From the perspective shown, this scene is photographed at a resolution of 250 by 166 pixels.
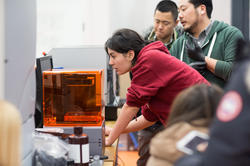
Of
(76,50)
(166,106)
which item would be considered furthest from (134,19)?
(166,106)

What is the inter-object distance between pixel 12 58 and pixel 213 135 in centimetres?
62

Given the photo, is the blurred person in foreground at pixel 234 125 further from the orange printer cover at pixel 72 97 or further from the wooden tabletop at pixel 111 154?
the orange printer cover at pixel 72 97

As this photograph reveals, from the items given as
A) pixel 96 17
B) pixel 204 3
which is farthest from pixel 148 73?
pixel 96 17

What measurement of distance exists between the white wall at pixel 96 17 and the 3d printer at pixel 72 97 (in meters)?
2.53

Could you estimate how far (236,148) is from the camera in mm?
557

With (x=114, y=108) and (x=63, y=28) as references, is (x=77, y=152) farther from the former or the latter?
(x=63, y=28)

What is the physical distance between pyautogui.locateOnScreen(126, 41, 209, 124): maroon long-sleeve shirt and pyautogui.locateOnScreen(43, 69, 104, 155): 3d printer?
18 centimetres

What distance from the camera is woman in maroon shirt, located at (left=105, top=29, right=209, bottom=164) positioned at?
1526 millimetres

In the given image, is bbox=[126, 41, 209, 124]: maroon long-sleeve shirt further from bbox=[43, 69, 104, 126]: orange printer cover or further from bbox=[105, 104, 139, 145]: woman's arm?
bbox=[43, 69, 104, 126]: orange printer cover

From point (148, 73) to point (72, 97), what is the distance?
39 centimetres

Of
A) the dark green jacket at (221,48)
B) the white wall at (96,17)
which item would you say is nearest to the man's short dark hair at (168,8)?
the dark green jacket at (221,48)

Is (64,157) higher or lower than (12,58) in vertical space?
lower

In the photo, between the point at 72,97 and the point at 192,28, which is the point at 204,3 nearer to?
the point at 192,28

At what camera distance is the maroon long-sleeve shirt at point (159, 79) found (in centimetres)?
152
